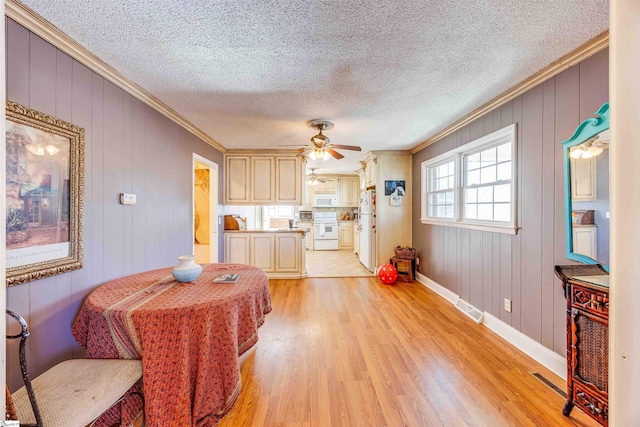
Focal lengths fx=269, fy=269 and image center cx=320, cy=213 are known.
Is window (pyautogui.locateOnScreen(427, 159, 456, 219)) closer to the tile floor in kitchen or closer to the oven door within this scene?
the tile floor in kitchen

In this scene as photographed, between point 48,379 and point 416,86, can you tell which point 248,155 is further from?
point 48,379

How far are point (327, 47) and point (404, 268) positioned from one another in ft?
12.4

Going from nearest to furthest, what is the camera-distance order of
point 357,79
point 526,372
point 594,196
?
point 594,196 → point 526,372 → point 357,79

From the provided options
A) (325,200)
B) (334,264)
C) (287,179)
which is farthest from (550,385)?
(325,200)

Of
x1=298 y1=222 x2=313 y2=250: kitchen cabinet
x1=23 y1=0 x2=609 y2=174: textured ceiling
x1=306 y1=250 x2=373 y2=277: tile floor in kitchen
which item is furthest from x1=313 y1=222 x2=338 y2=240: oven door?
x1=23 y1=0 x2=609 y2=174: textured ceiling

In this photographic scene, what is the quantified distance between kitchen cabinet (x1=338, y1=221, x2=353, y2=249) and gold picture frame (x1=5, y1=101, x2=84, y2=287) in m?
6.46

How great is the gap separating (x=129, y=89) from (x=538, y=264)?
3647 mm

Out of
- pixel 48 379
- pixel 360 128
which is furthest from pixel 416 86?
pixel 48 379

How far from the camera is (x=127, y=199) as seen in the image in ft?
7.14

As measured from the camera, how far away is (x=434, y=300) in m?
3.58

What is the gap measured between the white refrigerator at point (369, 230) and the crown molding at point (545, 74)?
213cm

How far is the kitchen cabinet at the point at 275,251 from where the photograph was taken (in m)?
4.59

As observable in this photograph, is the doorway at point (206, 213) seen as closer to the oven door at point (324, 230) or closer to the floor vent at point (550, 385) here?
the oven door at point (324, 230)

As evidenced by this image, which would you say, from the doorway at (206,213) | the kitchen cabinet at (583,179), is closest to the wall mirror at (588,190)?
the kitchen cabinet at (583,179)
